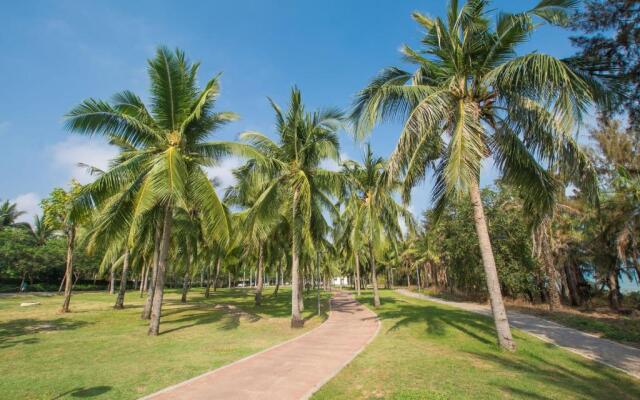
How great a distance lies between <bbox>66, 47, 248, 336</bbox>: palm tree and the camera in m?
11.0

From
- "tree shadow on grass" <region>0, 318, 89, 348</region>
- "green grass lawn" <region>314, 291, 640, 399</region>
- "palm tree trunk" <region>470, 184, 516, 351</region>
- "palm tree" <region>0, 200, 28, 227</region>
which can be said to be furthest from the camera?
"palm tree" <region>0, 200, 28, 227</region>

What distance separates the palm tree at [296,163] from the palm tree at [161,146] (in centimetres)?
242

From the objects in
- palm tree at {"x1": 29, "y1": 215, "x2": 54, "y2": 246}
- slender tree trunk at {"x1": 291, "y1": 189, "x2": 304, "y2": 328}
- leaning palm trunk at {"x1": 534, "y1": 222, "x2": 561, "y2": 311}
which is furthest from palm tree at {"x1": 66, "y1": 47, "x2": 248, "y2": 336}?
palm tree at {"x1": 29, "y1": 215, "x2": 54, "y2": 246}

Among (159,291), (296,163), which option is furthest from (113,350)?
(296,163)

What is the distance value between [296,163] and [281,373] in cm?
966

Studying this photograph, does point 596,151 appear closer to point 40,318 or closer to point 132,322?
point 132,322

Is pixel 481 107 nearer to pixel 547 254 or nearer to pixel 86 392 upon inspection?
pixel 86 392

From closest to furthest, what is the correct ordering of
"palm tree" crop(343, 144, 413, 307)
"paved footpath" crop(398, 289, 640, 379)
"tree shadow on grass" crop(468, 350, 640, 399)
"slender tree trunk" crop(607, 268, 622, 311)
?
"tree shadow on grass" crop(468, 350, 640, 399) < "paved footpath" crop(398, 289, 640, 379) < "palm tree" crop(343, 144, 413, 307) < "slender tree trunk" crop(607, 268, 622, 311)

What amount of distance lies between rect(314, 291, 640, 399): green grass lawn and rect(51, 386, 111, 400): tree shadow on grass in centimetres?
411

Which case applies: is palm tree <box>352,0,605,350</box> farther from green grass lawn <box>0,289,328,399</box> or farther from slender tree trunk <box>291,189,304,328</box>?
green grass lawn <box>0,289,328,399</box>

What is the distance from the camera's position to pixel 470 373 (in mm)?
6832

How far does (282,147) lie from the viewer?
15.6 meters

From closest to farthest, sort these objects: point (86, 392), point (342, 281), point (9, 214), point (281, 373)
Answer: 1. point (86, 392)
2. point (281, 373)
3. point (9, 214)
4. point (342, 281)

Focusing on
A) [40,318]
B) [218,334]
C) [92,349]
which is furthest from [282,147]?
[40,318]
